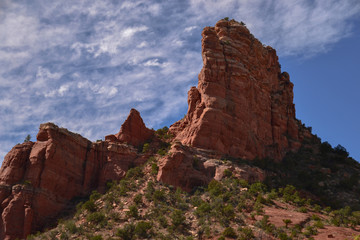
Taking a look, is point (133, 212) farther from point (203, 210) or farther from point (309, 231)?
point (309, 231)

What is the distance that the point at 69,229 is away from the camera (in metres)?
46.9

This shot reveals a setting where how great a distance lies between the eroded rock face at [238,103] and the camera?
63.7 metres

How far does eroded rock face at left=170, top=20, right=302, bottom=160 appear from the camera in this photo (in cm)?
6372

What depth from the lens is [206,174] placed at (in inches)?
2260

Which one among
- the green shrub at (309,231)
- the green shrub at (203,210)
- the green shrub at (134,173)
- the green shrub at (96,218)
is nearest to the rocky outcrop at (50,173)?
the green shrub at (134,173)

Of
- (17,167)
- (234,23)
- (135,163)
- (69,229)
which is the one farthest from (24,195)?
(234,23)

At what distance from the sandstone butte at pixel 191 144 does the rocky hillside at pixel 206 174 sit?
0.15 m

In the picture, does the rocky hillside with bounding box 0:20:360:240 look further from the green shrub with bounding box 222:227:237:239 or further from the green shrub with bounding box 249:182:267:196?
the green shrub with bounding box 222:227:237:239

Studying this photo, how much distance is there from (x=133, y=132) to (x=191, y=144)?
406 inches

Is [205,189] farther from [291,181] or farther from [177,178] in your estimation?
[291,181]

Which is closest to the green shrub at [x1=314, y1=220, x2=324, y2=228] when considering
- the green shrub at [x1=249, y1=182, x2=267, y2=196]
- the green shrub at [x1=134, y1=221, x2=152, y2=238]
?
the green shrub at [x1=249, y1=182, x2=267, y2=196]

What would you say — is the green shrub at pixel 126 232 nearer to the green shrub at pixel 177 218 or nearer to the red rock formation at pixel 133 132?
the green shrub at pixel 177 218

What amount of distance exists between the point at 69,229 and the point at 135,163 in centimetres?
1697

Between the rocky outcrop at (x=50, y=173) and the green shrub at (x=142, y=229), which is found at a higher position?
the rocky outcrop at (x=50, y=173)
